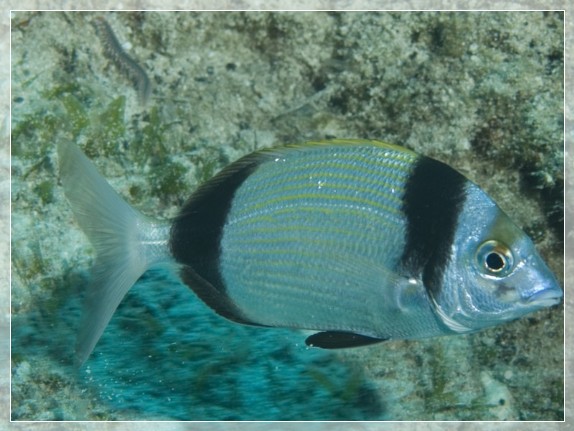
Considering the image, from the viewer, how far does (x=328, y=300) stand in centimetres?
192

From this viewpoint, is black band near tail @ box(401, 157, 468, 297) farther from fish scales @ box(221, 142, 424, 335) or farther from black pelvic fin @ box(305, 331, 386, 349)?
black pelvic fin @ box(305, 331, 386, 349)

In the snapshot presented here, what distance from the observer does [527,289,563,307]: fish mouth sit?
182 centimetres

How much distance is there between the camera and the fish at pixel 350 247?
73.0 inches

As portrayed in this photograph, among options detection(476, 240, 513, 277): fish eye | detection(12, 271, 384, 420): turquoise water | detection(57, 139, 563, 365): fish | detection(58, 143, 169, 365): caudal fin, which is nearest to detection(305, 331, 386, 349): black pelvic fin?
detection(57, 139, 563, 365): fish

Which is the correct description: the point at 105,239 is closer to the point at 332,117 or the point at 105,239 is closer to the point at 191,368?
the point at 191,368

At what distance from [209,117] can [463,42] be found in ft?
5.82

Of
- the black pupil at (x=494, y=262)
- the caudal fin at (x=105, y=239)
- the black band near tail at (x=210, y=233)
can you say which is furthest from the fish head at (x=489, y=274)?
the caudal fin at (x=105, y=239)

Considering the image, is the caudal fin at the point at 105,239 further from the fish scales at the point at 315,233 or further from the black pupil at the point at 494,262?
the black pupil at the point at 494,262

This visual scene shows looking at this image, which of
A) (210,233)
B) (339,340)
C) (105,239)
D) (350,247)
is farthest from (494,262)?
(105,239)

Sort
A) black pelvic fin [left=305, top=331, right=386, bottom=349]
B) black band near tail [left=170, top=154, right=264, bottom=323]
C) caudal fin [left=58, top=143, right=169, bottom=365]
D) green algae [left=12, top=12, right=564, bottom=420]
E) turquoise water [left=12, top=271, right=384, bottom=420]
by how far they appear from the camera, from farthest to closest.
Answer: green algae [left=12, top=12, right=564, bottom=420] < turquoise water [left=12, top=271, right=384, bottom=420] < caudal fin [left=58, top=143, right=169, bottom=365] < black band near tail [left=170, top=154, right=264, bottom=323] < black pelvic fin [left=305, top=331, right=386, bottom=349]

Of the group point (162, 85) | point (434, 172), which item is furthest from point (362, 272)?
point (162, 85)

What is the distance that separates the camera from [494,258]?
1.85 m

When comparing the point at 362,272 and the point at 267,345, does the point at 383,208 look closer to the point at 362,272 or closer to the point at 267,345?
the point at 362,272

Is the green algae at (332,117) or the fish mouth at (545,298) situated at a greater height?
the green algae at (332,117)
